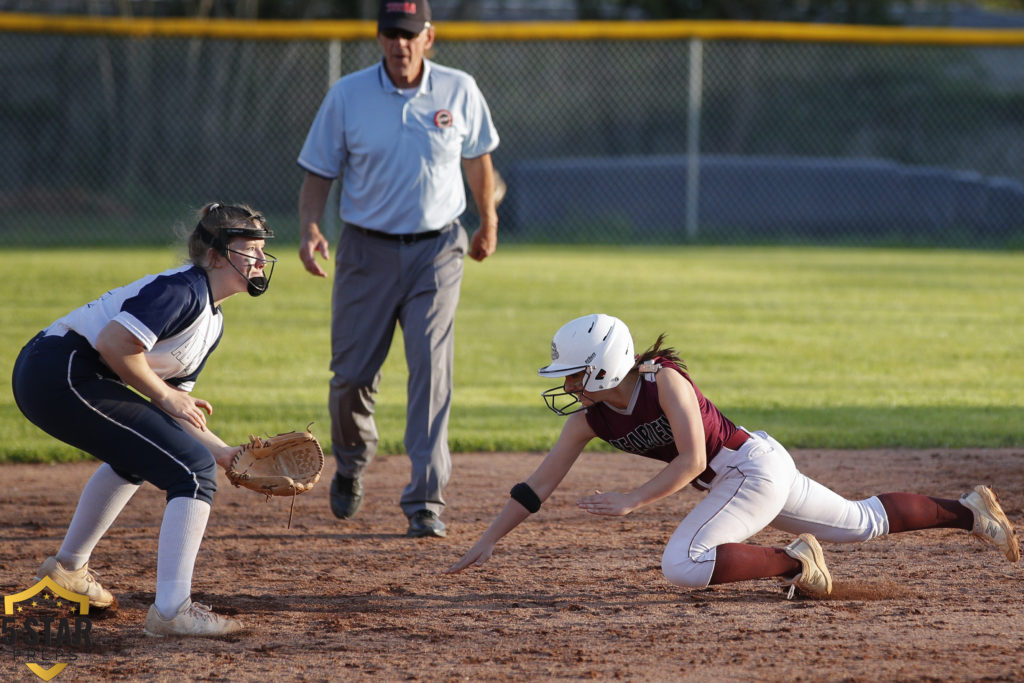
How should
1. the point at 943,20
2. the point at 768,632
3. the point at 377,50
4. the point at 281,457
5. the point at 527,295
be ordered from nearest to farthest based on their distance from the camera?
the point at 768,632
the point at 281,457
the point at 527,295
the point at 377,50
the point at 943,20

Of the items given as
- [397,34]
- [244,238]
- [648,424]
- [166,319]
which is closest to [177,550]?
[166,319]

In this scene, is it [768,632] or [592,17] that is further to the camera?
[592,17]

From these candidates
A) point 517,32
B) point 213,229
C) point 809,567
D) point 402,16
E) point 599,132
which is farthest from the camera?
point 599,132

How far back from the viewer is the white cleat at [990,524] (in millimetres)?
4570

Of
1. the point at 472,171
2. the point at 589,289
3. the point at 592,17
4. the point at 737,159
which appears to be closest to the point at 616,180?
the point at 737,159

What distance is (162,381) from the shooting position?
3.95 metres

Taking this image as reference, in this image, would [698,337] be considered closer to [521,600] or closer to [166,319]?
[521,600]

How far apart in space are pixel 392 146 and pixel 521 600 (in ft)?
6.91

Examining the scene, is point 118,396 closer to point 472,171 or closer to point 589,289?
point 472,171

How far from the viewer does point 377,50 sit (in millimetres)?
17234

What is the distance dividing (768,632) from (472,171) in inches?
105

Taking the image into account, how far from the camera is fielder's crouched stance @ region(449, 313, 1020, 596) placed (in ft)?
13.3

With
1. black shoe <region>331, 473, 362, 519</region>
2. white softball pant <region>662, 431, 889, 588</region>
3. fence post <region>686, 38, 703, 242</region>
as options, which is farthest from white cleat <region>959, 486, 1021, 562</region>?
fence post <region>686, 38, 703, 242</region>

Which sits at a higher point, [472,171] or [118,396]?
[472,171]
